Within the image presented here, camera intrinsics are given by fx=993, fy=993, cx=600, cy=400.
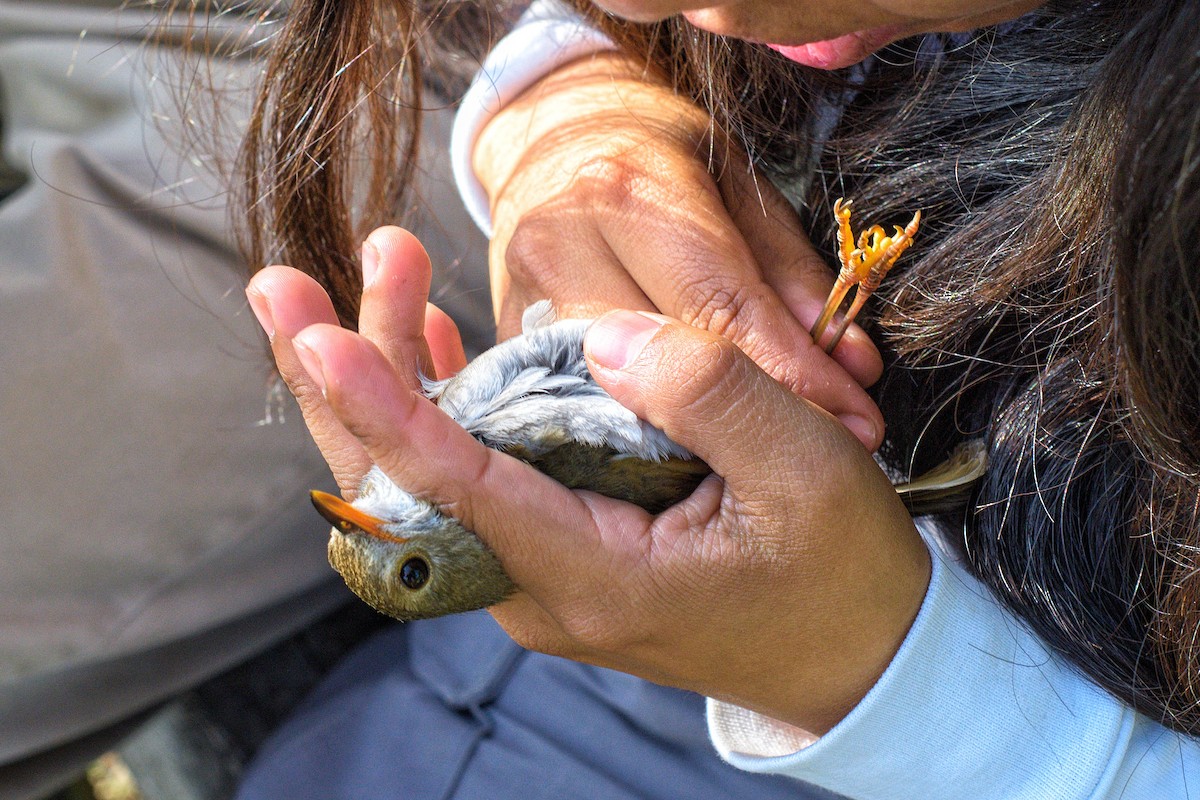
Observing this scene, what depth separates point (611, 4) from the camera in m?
1.24

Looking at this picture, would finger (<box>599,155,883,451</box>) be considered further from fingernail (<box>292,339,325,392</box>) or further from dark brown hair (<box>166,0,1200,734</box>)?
fingernail (<box>292,339,325,392</box>)

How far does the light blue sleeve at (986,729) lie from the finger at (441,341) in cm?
84

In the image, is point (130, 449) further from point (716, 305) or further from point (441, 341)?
point (716, 305)

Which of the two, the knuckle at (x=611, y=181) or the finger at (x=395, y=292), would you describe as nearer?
the finger at (x=395, y=292)

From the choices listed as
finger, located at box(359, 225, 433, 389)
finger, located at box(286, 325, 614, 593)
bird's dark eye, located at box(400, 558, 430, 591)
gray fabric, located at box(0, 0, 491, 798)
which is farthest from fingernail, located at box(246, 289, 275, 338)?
gray fabric, located at box(0, 0, 491, 798)

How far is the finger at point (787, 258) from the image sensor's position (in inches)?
59.0

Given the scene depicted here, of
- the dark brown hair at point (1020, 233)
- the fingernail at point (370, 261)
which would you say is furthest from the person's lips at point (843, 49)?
the fingernail at point (370, 261)

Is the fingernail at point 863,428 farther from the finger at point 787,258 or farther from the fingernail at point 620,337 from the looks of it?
the fingernail at point 620,337

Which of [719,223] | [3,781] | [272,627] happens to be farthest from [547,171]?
[3,781]

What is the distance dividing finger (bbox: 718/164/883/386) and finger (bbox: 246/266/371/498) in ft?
2.24

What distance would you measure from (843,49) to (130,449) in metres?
1.61

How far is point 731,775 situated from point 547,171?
116 cm

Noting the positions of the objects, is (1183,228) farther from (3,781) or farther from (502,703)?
(3,781)

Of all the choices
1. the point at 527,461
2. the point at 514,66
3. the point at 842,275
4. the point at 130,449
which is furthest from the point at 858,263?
the point at 130,449
